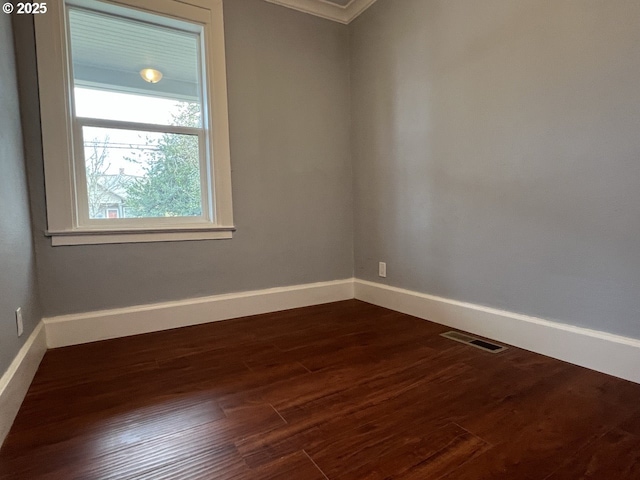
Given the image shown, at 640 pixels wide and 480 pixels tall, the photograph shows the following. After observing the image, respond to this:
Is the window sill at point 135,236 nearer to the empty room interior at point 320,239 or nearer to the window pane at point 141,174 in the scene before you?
the empty room interior at point 320,239

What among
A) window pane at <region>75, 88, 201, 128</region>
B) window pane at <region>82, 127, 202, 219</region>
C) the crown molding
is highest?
the crown molding

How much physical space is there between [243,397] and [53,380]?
947 millimetres

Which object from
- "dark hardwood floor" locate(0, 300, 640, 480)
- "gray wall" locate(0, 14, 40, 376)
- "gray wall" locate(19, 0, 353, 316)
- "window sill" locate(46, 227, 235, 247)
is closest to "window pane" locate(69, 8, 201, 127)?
"gray wall" locate(19, 0, 353, 316)

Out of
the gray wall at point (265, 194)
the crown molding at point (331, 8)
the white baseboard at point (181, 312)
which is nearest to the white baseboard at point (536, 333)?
the white baseboard at point (181, 312)

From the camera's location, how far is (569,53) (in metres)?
1.61

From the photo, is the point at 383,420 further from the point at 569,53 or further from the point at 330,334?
the point at 569,53

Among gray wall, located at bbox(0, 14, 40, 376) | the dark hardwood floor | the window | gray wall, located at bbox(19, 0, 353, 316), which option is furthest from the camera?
gray wall, located at bbox(19, 0, 353, 316)

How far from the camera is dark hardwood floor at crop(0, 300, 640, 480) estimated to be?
1010mm

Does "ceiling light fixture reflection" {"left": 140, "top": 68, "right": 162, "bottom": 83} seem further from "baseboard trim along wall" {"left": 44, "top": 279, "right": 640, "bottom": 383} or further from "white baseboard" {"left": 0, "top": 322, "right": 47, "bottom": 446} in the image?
"white baseboard" {"left": 0, "top": 322, "right": 47, "bottom": 446}

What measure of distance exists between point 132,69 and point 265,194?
1.20m

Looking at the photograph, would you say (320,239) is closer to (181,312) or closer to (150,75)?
(181,312)

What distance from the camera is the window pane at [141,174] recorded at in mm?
2201

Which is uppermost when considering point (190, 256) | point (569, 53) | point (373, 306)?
point (569, 53)

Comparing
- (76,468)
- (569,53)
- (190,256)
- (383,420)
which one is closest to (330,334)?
(383,420)
